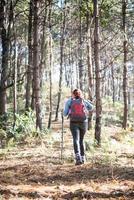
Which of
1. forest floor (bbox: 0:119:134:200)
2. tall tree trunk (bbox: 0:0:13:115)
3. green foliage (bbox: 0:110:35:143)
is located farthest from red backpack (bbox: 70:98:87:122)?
tall tree trunk (bbox: 0:0:13:115)

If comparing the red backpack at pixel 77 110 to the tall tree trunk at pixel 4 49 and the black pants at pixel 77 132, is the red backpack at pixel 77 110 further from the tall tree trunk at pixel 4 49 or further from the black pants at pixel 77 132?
the tall tree trunk at pixel 4 49

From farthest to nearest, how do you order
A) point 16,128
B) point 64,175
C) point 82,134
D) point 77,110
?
1. point 16,128
2. point 82,134
3. point 77,110
4. point 64,175

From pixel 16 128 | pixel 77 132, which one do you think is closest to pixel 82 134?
pixel 77 132

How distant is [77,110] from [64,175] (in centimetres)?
199

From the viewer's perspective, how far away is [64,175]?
10008 millimetres

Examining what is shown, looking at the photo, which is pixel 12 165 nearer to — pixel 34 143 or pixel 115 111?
pixel 34 143

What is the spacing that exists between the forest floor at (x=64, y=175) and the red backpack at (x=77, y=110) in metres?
1.14

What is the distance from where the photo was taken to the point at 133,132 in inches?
933

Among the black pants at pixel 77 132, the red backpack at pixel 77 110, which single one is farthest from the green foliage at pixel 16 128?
the red backpack at pixel 77 110

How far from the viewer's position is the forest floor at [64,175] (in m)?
8.16

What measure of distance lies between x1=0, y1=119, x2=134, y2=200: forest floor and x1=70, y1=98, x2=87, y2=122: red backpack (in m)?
1.14

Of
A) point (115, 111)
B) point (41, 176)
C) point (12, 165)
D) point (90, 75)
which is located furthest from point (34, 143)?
point (115, 111)

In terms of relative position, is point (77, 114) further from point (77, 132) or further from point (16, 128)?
point (16, 128)

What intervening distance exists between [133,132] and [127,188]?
605 inches
